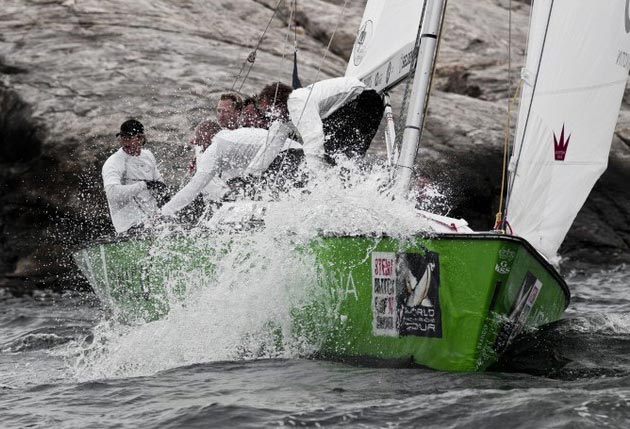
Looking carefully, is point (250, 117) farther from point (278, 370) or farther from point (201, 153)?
point (278, 370)

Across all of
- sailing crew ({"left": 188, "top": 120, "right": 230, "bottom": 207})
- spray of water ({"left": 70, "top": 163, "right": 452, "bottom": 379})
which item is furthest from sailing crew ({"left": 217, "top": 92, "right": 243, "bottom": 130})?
spray of water ({"left": 70, "top": 163, "right": 452, "bottom": 379})

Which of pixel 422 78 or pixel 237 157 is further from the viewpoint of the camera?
pixel 237 157

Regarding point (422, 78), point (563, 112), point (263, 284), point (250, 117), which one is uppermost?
point (422, 78)

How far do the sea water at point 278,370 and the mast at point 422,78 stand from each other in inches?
12.2

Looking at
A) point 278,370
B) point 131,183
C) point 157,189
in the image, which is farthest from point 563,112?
point 131,183

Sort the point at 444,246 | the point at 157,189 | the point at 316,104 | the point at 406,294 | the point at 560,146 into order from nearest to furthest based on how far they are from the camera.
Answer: the point at 444,246 < the point at 406,294 < the point at 560,146 < the point at 316,104 < the point at 157,189

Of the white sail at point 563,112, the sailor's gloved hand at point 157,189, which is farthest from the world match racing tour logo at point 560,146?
the sailor's gloved hand at point 157,189

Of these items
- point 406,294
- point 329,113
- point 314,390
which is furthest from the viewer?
point 329,113

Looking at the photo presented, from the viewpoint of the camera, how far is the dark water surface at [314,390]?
457 centimetres

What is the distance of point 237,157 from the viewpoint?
288 inches

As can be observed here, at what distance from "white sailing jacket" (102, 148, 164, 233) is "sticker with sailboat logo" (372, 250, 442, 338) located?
2518mm

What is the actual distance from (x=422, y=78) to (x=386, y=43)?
40.2 inches

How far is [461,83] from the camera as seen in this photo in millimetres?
14492

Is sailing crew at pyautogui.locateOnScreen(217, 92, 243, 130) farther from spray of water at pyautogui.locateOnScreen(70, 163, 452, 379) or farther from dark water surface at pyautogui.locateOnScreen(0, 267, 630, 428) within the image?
dark water surface at pyautogui.locateOnScreen(0, 267, 630, 428)
